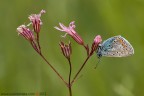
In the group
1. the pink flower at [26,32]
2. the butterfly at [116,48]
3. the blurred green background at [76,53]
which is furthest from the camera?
the blurred green background at [76,53]

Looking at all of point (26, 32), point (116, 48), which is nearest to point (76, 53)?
point (26, 32)

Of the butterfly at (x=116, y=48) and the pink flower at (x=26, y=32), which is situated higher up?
the pink flower at (x=26, y=32)

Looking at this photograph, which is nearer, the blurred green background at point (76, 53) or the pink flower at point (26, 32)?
the pink flower at point (26, 32)

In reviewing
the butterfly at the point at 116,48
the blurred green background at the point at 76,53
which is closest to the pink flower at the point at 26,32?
the butterfly at the point at 116,48

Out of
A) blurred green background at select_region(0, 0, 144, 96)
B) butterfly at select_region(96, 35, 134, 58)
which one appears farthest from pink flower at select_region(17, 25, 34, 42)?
blurred green background at select_region(0, 0, 144, 96)

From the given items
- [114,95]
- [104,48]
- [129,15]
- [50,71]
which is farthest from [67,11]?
[104,48]

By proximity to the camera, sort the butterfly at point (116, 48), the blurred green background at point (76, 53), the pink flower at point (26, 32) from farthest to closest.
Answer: the blurred green background at point (76, 53)
the pink flower at point (26, 32)
the butterfly at point (116, 48)

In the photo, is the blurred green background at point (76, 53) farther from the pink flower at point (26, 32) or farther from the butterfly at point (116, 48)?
the pink flower at point (26, 32)

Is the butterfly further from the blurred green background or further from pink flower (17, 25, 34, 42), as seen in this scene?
the blurred green background
